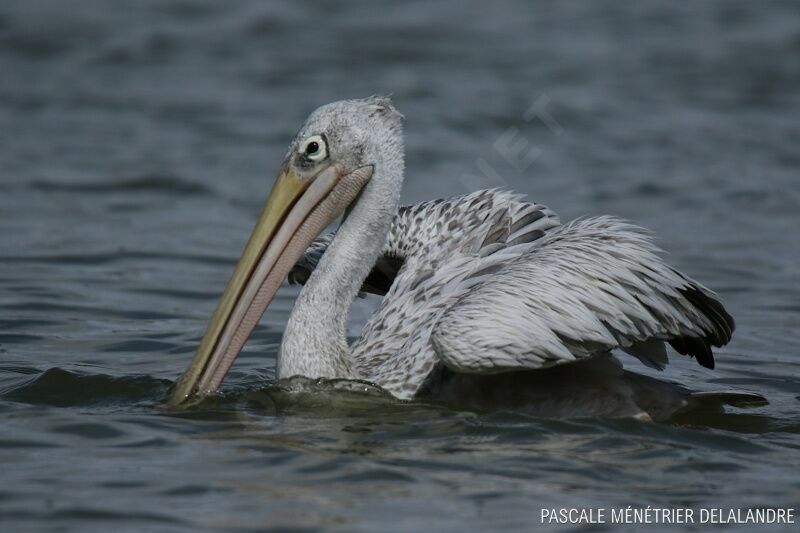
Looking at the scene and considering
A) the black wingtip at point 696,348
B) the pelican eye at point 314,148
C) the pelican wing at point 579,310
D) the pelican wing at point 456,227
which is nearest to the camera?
the pelican wing at point 579,310

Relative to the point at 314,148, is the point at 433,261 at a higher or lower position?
lower

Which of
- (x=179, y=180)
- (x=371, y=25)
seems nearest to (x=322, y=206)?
(x=179, y=180)

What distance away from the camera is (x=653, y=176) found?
12797mm

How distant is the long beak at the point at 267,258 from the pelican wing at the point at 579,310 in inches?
30.3

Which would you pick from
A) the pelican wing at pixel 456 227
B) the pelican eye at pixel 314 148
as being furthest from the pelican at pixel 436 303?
the pelican wing at pixel 456 227

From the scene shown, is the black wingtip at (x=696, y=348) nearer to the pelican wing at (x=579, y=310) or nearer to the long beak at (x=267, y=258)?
the pelican wing at (x=579, y=310)

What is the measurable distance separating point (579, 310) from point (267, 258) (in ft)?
4.74

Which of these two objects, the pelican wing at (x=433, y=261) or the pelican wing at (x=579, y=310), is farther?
the pelican wing at (x=433, y=261)

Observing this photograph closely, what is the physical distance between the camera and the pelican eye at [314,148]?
6.59 metres

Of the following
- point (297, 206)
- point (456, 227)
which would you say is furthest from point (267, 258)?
point (456, 227)

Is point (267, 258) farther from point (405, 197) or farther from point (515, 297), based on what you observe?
point (405, 197)

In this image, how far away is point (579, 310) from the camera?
6.27 m

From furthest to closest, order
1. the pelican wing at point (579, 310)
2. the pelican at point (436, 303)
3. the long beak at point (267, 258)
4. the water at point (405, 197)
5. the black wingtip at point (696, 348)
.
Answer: the black wingtip at point (696, 348)
the long beak at point (267, 258)
the pelican at point (436, 303)
the pelican wing at point (579, 310)
the water at point (405, 197)

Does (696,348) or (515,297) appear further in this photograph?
(696,348)
